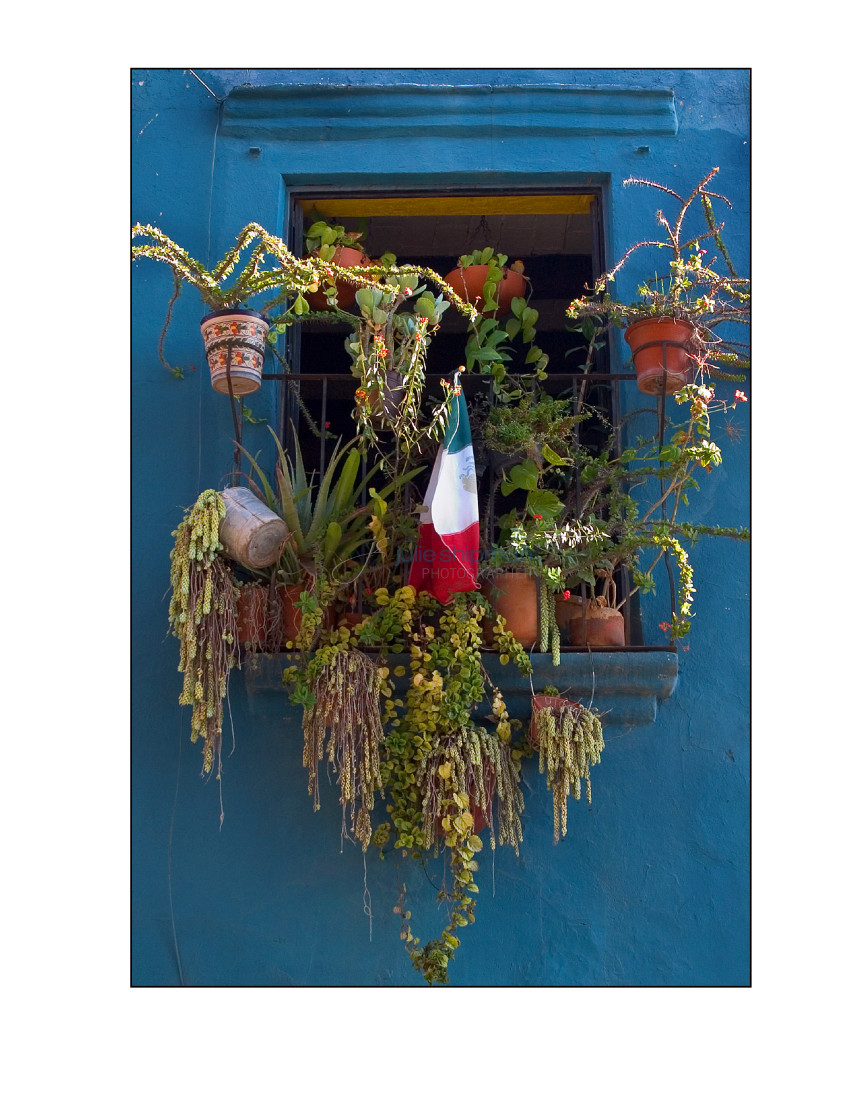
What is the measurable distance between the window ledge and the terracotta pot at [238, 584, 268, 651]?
0.19 ft

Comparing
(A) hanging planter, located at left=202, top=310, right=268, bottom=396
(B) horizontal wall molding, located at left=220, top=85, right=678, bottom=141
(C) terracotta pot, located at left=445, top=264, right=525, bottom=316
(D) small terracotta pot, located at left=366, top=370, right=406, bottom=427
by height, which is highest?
(B) horizontal wall molding, located at left=220, top=85, right=678, bottom=141

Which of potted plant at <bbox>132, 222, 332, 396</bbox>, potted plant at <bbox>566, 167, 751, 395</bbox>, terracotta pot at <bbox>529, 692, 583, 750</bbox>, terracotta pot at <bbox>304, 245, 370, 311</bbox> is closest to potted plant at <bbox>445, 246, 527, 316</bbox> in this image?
terracotta pot at <bbox>304, 245, 370, 311</bbox>

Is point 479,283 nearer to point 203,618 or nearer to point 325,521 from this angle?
point 325,521

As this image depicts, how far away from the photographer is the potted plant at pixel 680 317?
422 centimetres

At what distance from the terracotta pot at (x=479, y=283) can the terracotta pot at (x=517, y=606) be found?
139 cm

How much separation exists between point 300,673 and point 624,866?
49.6 inches

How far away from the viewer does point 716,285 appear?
14.1 feet

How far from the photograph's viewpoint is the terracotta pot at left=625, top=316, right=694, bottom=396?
4.23 metres

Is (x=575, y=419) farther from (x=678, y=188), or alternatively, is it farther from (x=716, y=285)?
(x=678, y=188)

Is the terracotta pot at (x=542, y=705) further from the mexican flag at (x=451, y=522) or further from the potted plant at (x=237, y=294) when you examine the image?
the potted plant at (x=237, y=294)

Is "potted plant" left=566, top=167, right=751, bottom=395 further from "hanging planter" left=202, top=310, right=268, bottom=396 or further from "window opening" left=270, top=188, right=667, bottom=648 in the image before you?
"hanging planter" left=202, top=310, right=268, bottom=396

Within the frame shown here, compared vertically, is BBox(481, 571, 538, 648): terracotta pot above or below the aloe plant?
below

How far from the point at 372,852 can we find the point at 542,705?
30.7 inches

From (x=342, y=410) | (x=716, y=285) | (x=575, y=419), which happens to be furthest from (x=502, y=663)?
(x=342, y=410)
